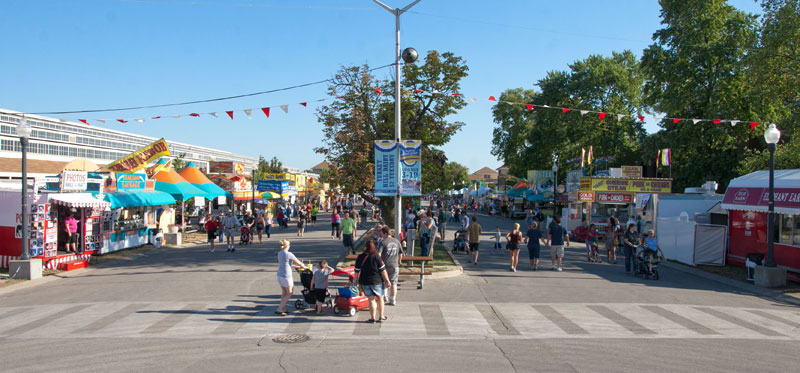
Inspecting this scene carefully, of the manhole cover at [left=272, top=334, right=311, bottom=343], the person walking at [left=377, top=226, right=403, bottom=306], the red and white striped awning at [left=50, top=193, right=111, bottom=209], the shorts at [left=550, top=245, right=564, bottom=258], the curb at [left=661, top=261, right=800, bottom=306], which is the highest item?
the red and white striped awning at [left=50, top=193, right=111, bottom=209]

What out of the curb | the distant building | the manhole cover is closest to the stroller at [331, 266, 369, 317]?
the manhole cover

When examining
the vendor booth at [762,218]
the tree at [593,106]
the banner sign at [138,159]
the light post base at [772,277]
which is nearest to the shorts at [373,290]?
the light post base at [772,277]

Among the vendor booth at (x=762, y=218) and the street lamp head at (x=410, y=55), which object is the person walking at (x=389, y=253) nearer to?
the street lamp head at (x=410, y=55)

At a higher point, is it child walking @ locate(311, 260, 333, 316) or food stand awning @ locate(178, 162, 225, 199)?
food stand awning @ locate(178, 162, 225, 199)

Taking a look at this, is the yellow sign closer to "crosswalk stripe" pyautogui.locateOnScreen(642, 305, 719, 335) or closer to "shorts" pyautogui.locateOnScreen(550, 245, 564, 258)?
"shorts" pyautogui.locateOnScreen(550, 245, 564, 258)

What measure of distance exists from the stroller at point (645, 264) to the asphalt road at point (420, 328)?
1.29 ft

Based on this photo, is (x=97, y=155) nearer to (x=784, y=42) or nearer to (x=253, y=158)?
(x=253, y=158)

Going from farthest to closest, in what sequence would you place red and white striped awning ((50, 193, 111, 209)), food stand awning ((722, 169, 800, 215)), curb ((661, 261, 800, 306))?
1. red and white striped awning ((50, 193, 111, 209))
2. food stand awning ((722, 169, 800, 215))
3. curb ((661, 261, 800, 306))

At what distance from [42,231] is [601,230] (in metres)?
24.6

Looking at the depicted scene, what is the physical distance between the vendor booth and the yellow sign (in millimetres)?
11733

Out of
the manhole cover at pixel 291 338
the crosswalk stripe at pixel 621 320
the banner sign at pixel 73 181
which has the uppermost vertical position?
the banner sign at pixel 73 181

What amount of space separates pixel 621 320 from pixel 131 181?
19609 millimetres

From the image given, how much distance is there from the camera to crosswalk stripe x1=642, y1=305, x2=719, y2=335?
27.8ft

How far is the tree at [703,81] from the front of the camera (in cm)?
2819
